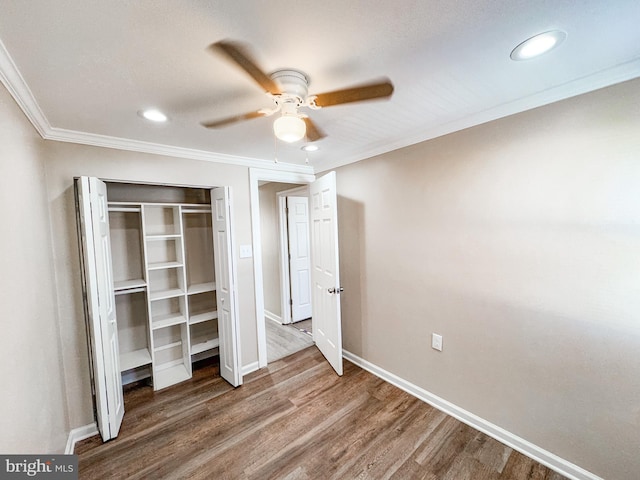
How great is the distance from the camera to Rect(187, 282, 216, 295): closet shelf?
9.11ft

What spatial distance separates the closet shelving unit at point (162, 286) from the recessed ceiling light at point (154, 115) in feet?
3.31

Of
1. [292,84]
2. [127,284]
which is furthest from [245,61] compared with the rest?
[127,284]

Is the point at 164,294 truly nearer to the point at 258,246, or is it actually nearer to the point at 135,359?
the point at 135,359

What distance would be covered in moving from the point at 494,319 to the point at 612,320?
0.57 metres

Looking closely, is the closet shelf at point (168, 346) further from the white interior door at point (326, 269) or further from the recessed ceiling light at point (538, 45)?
the recessed ceiling light at point (538, 45)

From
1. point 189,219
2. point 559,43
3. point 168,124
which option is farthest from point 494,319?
point 189,219

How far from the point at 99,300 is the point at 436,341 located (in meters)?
2.58

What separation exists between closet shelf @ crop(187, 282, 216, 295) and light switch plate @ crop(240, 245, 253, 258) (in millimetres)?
564

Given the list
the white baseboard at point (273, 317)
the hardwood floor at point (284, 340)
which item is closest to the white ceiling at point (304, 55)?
the hardwood floor at point (284, 340)

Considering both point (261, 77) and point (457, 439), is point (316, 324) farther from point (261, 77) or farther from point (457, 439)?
point (261, 77)

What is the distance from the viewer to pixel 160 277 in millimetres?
2799

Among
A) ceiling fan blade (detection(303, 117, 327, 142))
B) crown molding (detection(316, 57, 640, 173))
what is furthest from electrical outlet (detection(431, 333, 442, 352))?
ceiling fan blade (detection(303, 117, 327, 142))

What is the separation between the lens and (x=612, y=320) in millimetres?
1404

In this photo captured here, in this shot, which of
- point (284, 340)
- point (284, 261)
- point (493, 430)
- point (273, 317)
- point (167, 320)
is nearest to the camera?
point (493, 430)
